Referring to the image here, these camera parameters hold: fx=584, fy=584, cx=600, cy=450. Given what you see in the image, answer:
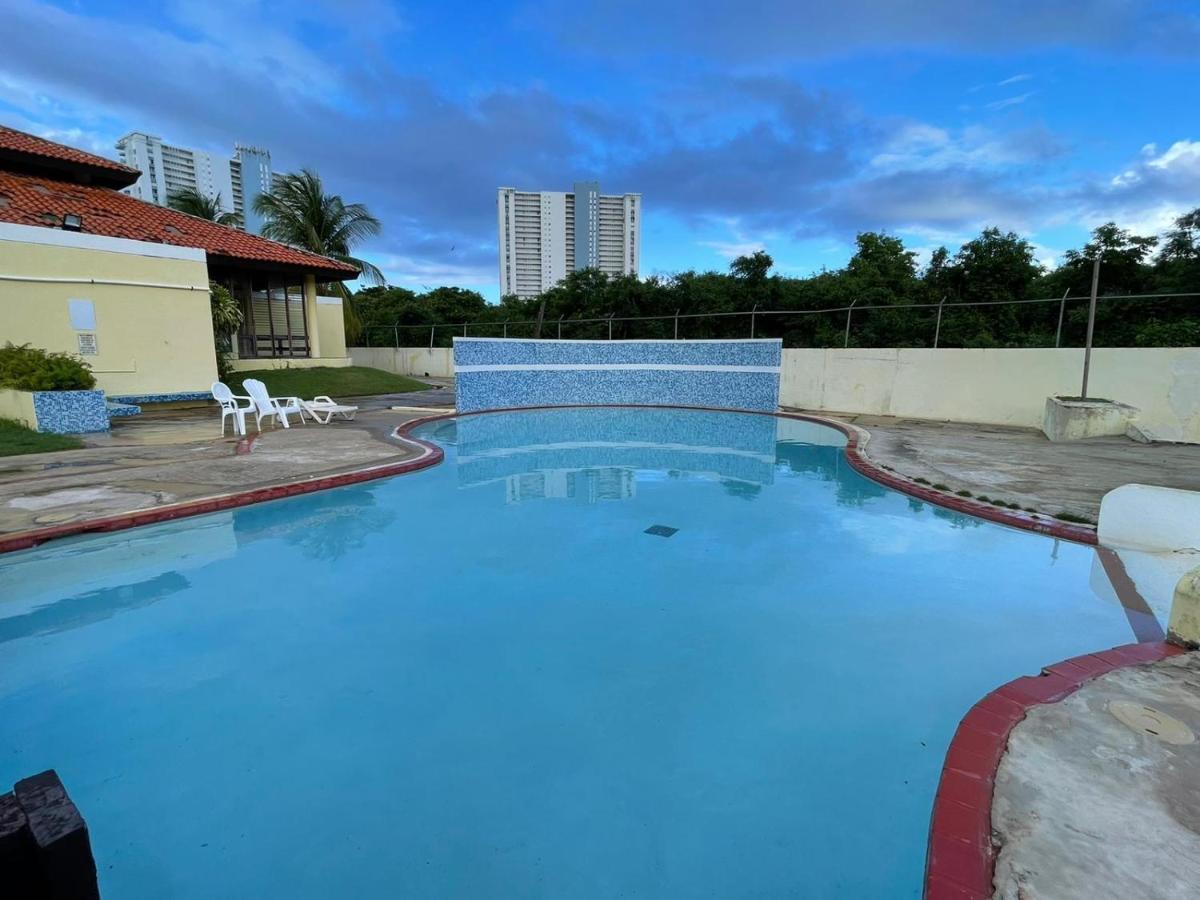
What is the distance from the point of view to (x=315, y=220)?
2219cm

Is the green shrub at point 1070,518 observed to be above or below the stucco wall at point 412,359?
below

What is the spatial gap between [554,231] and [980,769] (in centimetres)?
5324

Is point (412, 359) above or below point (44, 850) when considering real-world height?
above

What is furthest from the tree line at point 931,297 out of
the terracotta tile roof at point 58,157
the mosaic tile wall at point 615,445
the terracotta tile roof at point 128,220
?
the terracotta tile roof at point 58,157

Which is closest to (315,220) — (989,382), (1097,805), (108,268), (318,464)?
(108,268)

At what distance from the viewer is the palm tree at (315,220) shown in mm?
21828

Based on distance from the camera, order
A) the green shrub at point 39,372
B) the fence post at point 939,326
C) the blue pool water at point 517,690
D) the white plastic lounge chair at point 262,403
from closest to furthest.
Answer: the blue pool water at point 517,690, the green shrub at point 39,372, the white plastic lounge chair at point 262,403, the fence post at point 939,326

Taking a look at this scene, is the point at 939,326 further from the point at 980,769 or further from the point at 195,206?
the point at 195,206

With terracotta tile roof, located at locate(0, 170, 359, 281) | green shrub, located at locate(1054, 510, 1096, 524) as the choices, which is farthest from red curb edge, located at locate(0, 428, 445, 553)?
terracotta tile roof, located at locate(0, 170, 359, 281)

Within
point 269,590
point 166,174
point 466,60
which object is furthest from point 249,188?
point 269,590

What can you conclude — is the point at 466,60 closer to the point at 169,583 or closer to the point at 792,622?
the point at 169,583

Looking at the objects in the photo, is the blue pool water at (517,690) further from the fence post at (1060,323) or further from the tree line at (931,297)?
the tree line at (931,297)

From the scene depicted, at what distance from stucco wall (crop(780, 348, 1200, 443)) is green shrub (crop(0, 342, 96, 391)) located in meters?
14.4

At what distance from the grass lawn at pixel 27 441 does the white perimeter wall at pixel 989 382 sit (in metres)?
14.1
